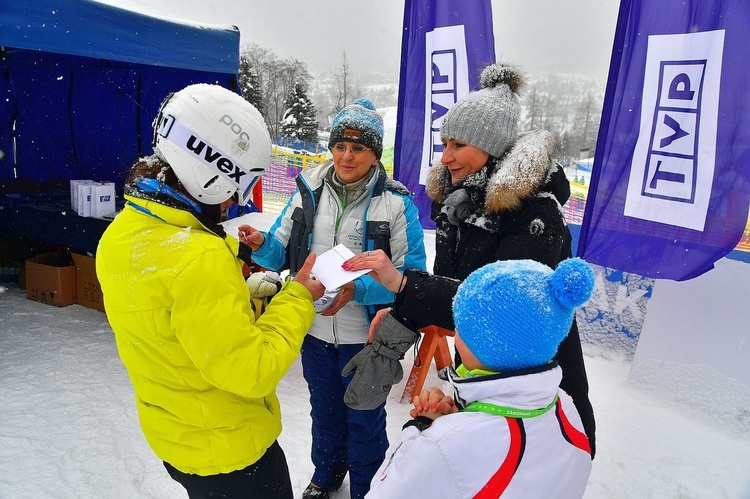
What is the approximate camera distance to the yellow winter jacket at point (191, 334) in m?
1.22

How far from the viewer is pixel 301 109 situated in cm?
3544

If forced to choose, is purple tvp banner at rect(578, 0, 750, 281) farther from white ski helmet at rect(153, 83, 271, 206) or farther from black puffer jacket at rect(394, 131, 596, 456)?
white ski helmet at rect(153, 83, 271, 206)

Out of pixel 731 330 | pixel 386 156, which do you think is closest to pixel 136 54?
pixel 731 330

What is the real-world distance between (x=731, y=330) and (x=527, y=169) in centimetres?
327

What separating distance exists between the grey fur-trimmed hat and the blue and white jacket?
0.65m

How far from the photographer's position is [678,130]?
3.43 meters

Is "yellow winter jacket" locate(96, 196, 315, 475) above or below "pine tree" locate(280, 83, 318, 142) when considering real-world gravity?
below

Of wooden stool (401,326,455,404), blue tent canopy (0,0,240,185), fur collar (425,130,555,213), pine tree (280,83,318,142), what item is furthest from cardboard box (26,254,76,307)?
pine tree (280,83,318,142)

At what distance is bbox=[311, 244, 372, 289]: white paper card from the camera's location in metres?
1.69

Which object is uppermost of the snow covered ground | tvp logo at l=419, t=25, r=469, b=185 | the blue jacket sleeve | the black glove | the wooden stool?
tvp logo at l=419, t=25, r=469, b=185

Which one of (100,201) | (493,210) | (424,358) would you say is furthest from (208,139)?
(100,201)

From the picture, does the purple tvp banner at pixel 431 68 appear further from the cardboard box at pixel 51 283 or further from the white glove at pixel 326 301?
the cardboard box at pixel 51 283

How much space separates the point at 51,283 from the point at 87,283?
1.30 ft

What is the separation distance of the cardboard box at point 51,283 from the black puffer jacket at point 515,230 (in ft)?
16.8
